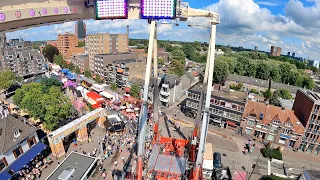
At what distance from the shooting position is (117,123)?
127 ft

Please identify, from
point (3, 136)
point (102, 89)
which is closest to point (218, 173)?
point (3, 136)

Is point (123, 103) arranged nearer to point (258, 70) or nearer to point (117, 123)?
point (117, 123)

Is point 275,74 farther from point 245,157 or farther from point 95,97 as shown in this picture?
point 95,97

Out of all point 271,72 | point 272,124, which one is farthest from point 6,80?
point 271,72

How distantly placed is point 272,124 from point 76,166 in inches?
1409

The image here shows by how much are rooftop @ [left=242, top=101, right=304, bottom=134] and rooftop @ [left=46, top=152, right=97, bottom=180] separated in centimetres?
3110

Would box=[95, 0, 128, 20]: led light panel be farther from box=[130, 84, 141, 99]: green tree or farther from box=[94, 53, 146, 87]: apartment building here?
box=[94, 53, 146, 87]: apartment building

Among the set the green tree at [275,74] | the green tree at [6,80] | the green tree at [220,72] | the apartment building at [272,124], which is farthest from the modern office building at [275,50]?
the green tree at [6,80]

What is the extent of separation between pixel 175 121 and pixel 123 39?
6125 centimetres

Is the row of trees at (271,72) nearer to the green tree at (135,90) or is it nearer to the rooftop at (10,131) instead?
the green tree at (135,90)

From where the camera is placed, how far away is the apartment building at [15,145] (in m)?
24.2

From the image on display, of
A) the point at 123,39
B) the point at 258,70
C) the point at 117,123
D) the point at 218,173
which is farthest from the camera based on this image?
the point at 123,39

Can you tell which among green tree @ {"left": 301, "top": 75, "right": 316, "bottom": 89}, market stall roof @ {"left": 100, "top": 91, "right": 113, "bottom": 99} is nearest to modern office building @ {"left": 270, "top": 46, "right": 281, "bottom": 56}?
green tree @ {"left": 301, "top": 75, "right": 316, "bottom": 89}

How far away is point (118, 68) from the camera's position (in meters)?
63.9
